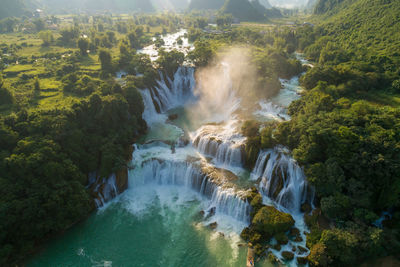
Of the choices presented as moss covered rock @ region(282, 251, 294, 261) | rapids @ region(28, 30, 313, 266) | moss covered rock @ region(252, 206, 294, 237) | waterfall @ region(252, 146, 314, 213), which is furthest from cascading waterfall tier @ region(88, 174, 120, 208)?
moss covered rock @ region(282, 251, 294, 261)

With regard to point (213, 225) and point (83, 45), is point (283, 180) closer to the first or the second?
point (213, 225)

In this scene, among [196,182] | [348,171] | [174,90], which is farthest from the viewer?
[174,90]

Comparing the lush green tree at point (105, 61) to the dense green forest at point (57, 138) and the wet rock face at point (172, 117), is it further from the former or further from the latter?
the wet rock face at point (172, 117)

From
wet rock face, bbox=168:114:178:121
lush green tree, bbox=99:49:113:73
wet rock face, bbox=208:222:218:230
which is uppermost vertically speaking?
lush green tree, bbox=99:49:113:73

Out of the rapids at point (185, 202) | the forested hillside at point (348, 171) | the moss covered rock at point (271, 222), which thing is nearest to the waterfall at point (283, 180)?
the rapids at point (185, 202)

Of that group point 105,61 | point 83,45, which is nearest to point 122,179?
point 105,61

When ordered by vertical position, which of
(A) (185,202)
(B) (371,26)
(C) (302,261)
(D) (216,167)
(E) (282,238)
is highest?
(B) (371,26)

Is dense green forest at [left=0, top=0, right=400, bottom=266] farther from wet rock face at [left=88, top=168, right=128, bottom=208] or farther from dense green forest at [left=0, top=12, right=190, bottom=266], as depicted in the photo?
wet rock face at [left=88, top=168, right=128, bottom=208]
